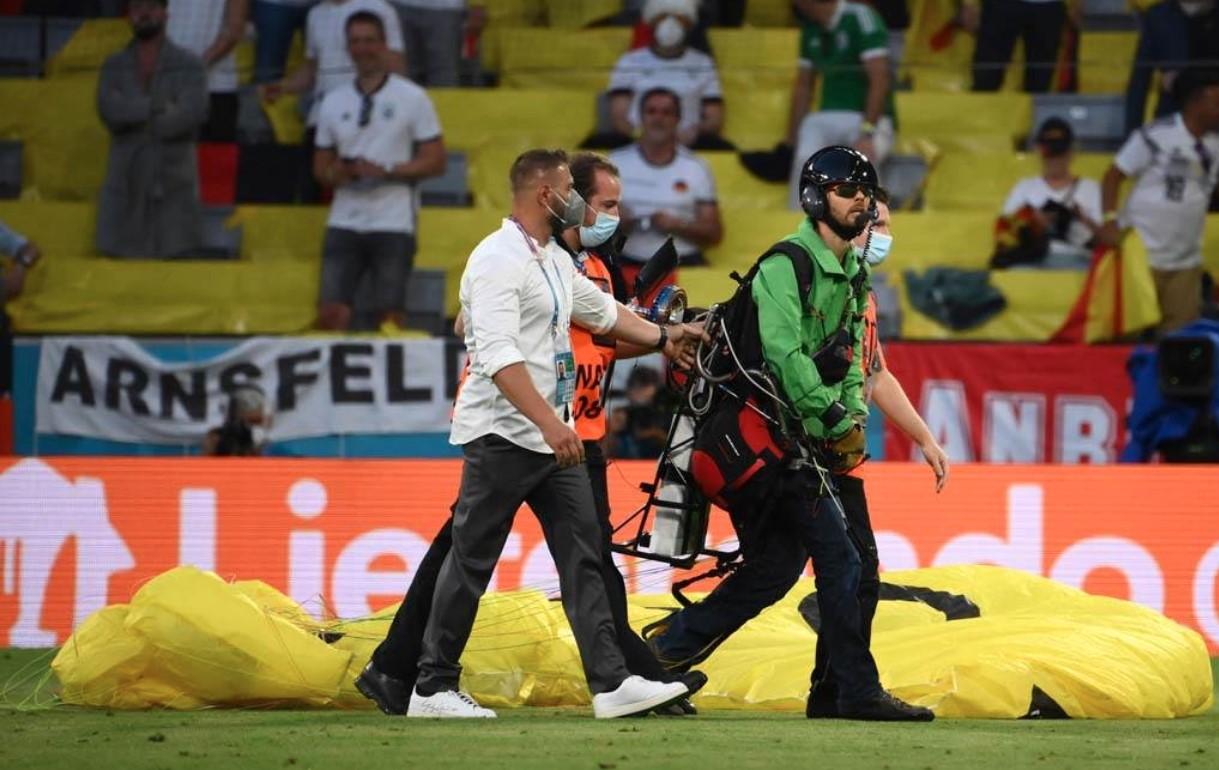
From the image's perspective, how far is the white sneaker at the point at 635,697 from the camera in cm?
688

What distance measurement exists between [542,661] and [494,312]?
1.89m

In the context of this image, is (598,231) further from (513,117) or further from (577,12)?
(577,12)

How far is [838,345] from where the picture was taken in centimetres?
712

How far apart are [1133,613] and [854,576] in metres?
1.98

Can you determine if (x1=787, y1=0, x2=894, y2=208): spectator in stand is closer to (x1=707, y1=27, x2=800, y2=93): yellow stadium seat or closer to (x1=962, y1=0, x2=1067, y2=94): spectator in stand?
(x1=707, y1=27, x2=800, y2=93): yellow stadium seat

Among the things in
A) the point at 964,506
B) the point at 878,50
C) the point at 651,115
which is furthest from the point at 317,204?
the point at 964,506

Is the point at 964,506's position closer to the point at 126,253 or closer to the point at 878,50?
the point at 878,50

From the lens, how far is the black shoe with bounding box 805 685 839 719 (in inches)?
289

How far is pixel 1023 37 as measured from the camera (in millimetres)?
16203

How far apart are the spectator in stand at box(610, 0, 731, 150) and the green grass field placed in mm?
8815

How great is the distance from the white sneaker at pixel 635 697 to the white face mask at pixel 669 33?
9759 mm

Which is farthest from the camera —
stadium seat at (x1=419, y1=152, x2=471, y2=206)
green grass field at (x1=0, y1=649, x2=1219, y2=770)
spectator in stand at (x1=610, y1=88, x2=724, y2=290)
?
stadium seat at (x1=419, y1=152, x2=471, y2=206)

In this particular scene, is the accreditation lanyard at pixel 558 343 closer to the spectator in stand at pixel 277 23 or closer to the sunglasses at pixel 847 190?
the sunglasses at pixel 847 190

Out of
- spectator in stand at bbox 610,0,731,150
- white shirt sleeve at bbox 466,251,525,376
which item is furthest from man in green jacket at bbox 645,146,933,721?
spectator in stand at bbox 610,0,731,150
